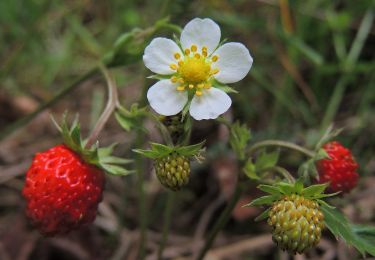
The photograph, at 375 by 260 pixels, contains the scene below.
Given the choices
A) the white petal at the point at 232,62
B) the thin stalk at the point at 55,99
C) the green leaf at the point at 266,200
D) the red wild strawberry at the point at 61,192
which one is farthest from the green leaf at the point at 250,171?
the thin stalk at the point at 55,99

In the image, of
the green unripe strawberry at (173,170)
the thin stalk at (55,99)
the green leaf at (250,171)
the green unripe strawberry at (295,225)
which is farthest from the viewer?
the thin stalk at (55,99)

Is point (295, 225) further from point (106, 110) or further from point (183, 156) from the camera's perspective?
point (106, 110)

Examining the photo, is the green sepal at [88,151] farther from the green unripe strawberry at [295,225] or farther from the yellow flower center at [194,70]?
the green unripe strawberry at [295,225]

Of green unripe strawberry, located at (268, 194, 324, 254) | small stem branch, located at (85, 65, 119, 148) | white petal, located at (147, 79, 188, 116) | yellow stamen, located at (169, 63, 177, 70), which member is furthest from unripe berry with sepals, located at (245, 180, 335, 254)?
small stem branch, located at (85, 65, 119, 148)

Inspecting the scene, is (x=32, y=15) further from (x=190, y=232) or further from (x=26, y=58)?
(x=190, y=232)

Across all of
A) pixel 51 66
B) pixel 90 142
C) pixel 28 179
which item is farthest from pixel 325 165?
pixel 51 66

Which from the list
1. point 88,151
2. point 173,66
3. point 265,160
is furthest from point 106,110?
point 265,160

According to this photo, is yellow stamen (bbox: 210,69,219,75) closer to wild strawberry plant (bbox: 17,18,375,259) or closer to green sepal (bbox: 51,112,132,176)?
wild strawberry plant (bbox: 17,18,375,259)
